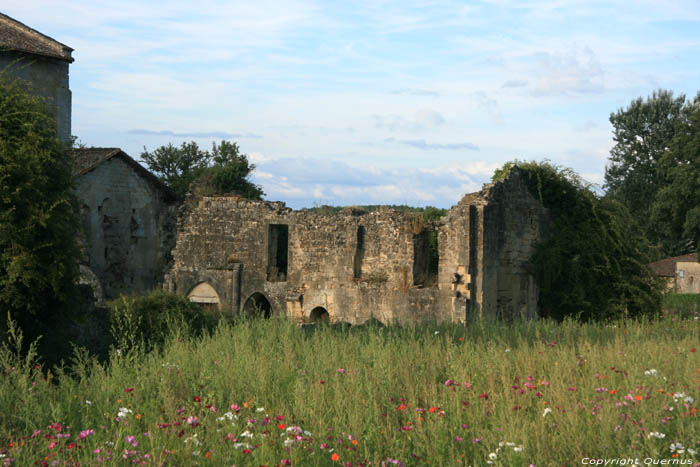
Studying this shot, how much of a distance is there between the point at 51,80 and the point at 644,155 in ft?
119

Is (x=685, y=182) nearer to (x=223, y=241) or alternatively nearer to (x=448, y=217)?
(x=448, y=217)

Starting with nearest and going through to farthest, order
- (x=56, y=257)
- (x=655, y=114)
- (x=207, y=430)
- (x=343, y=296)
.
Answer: (x=207, y=430) → (x=56, y=257) → (x=343, y=296) → (x=655, y=114)

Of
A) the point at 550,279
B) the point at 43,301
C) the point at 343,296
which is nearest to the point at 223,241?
the point at 343,296

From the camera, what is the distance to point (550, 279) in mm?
21219

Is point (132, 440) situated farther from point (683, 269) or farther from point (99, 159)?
point (683, 269)

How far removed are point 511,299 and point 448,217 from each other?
9.59 feet

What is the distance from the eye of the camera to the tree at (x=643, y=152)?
46.5 meters

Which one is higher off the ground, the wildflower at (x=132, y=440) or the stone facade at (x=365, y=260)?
the stone facade at (x=365, y=260)

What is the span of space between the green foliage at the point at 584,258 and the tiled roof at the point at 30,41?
47.5 feet

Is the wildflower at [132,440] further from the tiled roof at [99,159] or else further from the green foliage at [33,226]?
the tiled roof at [99,159]

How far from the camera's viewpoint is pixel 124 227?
25266 mm

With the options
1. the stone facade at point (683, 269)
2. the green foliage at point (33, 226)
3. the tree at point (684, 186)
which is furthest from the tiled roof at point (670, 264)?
the green foliage at point (33, 226)

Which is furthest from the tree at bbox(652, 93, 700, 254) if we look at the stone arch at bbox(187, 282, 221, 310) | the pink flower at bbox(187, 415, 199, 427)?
the pink flower at bbox(187, 415, 199, 427)

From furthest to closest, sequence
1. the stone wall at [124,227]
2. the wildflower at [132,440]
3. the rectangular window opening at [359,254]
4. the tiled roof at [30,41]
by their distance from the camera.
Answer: the stone wall at [124,227], the tiled roof at [30,41], the rectangular window opening at [359,254], the wildflower at [132,440]
